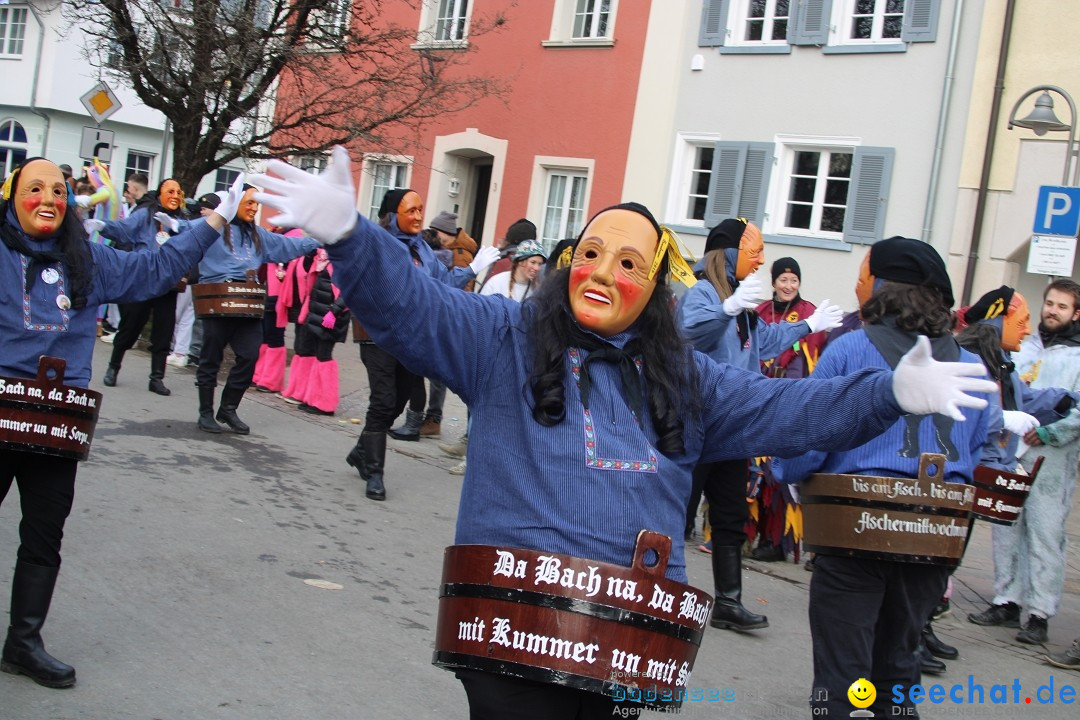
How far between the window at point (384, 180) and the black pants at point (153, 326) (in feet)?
35.1

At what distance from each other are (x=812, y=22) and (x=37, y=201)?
13.8 m

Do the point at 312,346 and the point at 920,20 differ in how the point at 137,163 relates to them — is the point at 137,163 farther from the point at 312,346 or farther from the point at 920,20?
the point at 312,346

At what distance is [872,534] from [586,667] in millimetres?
1414

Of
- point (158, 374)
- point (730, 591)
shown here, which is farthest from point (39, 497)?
point (158, 374)

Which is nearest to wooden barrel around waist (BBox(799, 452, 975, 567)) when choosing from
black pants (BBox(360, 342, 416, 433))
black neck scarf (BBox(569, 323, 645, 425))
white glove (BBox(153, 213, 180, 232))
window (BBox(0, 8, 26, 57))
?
black neck scarf (BBox(569, 323, 645, 425))

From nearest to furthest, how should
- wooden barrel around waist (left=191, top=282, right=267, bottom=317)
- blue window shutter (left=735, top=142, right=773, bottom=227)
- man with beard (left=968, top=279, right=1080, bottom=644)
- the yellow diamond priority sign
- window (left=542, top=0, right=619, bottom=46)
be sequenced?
man with beard (left=968, top=279, right=1080, bottom=644)
wooden barrel around waist (left=191, top=282, right=267, bottom=317)
the yellow diamond priority sign
blue window shutter (left=735, top=142, right=773, bottom=227)
window (left=542, top=0, right=619, bottom=46)

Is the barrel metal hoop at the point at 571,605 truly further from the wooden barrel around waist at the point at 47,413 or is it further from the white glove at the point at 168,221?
the white glove at the point at 168,221

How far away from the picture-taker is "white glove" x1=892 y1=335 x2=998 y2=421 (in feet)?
8.68

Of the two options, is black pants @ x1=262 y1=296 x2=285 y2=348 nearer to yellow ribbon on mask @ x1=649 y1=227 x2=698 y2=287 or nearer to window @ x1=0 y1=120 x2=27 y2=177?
yellow ribbon on mask @ x1=649 y1=227 x2=698 y2=287

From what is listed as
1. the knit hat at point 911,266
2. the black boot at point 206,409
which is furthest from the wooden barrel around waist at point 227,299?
the knit hat at point 911,266

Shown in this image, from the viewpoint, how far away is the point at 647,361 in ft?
9.59

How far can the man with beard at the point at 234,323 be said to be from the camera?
9453 mm

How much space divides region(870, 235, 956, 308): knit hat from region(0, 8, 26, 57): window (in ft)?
119

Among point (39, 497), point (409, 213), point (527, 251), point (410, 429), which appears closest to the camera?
point (39, 497)
